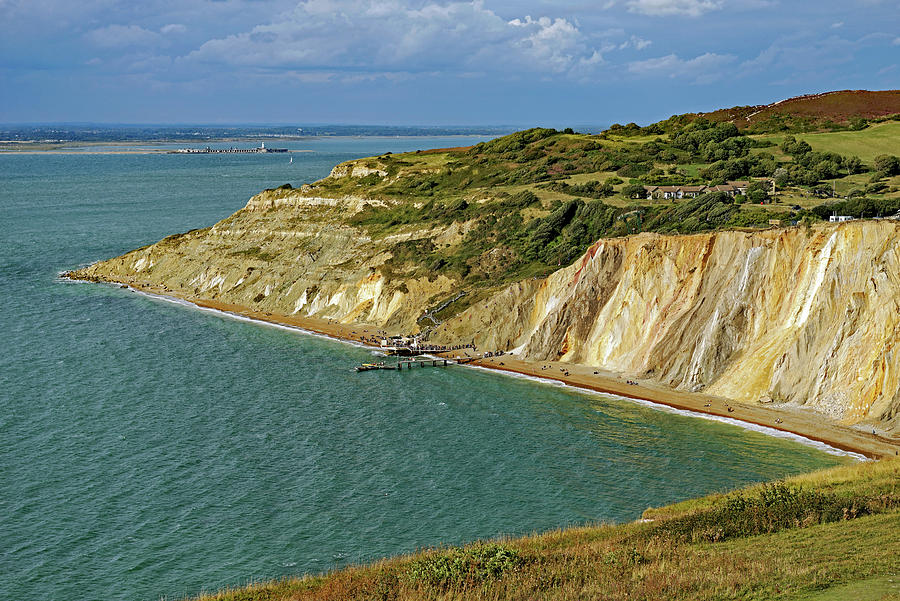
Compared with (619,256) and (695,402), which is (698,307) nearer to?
(695,402)

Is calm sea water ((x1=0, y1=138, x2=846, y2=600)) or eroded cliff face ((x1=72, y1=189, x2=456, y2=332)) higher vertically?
eroded cliff face ((x1=72, y1=189, x2=456, y2=332))

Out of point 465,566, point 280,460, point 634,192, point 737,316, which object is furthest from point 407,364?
point 465,566

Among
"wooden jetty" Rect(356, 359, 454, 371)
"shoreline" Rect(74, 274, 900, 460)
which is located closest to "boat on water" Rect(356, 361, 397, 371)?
"wooden jetty" Rect(356, 359, 454, 371)

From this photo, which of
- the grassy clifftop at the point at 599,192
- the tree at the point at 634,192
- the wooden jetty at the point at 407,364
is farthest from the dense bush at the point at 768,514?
the tree at the point at 634,192

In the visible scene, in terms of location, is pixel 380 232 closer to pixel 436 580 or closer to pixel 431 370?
pixel 431 370

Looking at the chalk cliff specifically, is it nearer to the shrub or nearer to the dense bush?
the dense bush

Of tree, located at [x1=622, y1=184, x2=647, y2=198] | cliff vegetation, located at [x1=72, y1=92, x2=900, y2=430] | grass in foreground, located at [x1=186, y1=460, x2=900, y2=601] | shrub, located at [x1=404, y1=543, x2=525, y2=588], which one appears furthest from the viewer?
tree, located at [x1=622, y1=184, x2=647, y2=198]
